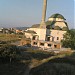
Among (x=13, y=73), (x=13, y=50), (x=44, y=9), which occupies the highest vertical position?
(x=44, y=9)

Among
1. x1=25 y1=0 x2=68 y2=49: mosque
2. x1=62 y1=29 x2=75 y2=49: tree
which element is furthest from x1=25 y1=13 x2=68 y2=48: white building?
x1=62 y1=29 x2=75 y2=49: tree

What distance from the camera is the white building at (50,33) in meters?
50.5

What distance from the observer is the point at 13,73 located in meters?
21.2

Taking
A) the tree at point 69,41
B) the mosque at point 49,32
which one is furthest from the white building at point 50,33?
the tree at point 69,41

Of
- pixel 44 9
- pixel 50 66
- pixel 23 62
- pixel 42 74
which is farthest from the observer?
pixel 44 9

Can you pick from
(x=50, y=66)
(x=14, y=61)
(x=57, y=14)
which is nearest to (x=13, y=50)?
(x=14, y=61)

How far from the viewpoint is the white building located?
166 feet

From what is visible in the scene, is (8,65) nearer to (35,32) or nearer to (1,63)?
(1,63)

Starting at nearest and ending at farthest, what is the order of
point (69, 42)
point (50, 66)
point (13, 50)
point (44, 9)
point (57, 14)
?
1. point (50, 66)
2. point (13, 50)
3. point (69, 42)
4. point (44, 9)
5. point (57, 14)

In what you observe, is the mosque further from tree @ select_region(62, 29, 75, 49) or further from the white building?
tree @ select_region(62, 29, 75, 49)

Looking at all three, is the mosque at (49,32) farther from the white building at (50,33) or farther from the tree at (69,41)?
the tree at (69,41)

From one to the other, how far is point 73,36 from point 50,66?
81.6 feet

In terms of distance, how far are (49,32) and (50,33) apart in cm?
40

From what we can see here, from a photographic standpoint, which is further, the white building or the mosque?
the white building
